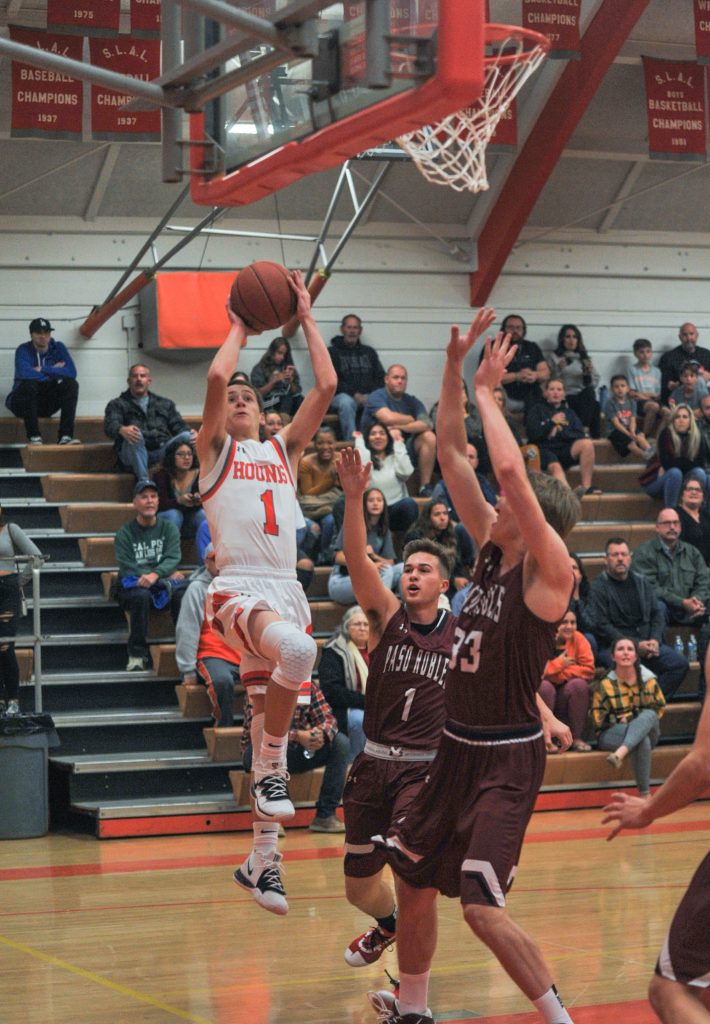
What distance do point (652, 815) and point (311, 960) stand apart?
3514 mm

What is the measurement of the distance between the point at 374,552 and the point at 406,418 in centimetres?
249

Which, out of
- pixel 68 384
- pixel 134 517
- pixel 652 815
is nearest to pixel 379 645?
pixel 652 815

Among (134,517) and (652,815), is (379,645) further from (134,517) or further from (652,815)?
(134,517)

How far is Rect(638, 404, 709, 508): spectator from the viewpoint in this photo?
15.0 meters

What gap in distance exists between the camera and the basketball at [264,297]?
19.6 feet

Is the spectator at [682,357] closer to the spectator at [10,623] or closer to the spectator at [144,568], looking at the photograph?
the spectator at [144,568]

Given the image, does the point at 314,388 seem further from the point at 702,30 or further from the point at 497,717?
the point at 702,30

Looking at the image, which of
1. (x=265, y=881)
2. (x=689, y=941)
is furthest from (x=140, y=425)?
(x=689, y=941)

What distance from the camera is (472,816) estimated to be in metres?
4.93

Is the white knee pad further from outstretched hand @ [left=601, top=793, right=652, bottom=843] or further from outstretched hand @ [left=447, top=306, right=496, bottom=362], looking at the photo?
outstretched hand @ [left=601, top=793, right=652, bottom=843]

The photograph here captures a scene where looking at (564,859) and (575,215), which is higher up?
(575,215)

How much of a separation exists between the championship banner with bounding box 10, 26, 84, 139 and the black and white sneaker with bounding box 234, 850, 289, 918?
8.48m

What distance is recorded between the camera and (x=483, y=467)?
14.8m

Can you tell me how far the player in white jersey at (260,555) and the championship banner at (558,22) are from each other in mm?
7889
